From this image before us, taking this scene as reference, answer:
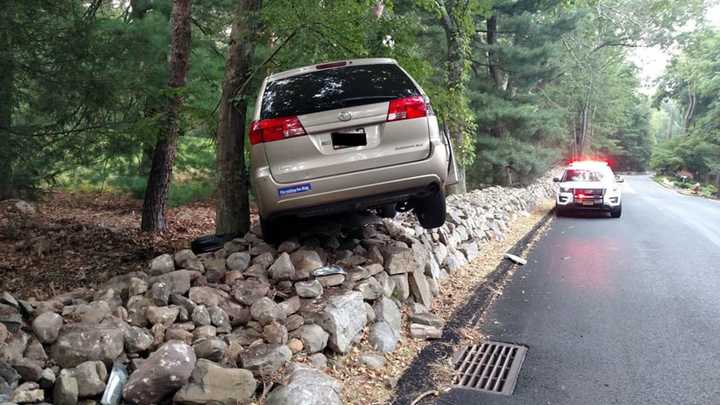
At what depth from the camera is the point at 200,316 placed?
3986mm

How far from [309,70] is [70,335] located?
132 inches

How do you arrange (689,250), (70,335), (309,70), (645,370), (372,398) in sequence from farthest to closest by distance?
1. (689,250)
2. (309,70)
3. (645,370)
4. (372,398)
5. (70,335)

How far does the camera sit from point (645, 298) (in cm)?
643

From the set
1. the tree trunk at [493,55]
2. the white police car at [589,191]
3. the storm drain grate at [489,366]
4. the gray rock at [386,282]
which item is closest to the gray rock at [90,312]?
the gray rock at [386,282]

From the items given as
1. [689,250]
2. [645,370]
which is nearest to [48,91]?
[645,370]

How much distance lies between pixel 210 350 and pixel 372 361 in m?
1.41

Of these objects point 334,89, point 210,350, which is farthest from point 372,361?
point 334,89

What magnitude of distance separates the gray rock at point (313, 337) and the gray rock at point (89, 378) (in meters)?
1.45

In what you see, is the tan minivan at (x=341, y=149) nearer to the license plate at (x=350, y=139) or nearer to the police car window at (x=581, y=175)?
the license plate at (x=350, y=139)

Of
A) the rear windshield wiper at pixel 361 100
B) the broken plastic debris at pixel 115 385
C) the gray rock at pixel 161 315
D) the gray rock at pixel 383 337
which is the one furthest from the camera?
the rear windshield wiper at pixel 361 100

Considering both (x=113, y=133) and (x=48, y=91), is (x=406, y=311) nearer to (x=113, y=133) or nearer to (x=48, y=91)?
(x=113, y=133)

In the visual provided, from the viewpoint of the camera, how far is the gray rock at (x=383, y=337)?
4.61 metres

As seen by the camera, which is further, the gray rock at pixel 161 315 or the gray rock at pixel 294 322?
the gray rock at pixel 294 322

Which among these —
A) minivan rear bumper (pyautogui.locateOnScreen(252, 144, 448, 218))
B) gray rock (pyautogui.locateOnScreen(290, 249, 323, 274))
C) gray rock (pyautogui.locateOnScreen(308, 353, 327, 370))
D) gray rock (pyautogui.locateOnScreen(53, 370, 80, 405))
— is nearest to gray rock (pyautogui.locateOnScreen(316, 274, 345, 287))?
gray rock (pyautogui.locateOnScreen(290, 249, 323, 274))
